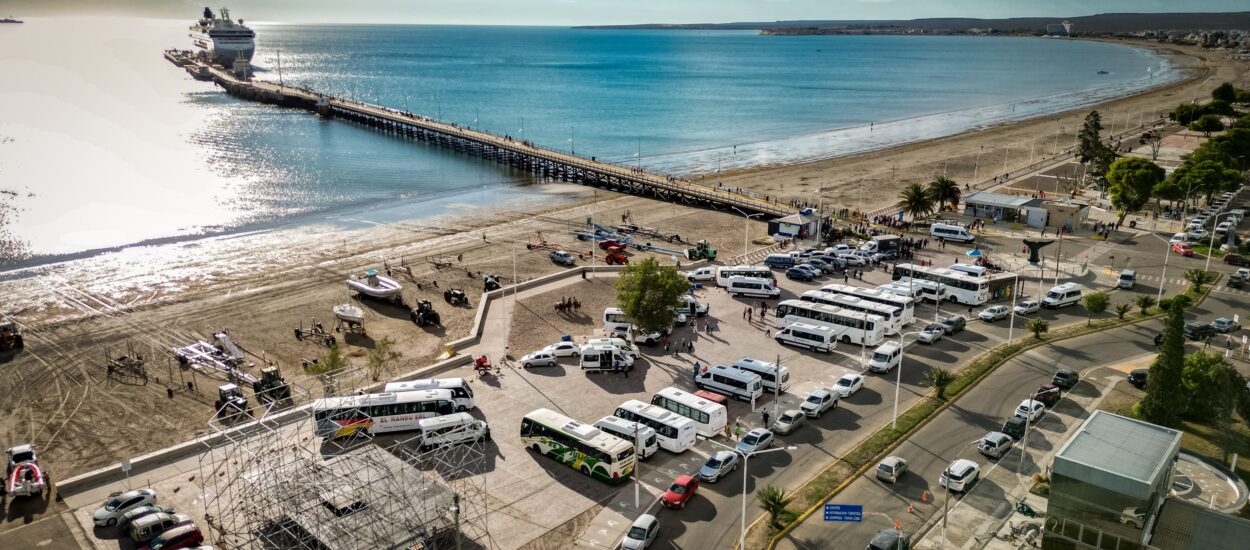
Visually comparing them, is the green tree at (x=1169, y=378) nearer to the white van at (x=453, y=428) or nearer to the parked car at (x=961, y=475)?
the parked car at (x=961, y=475)

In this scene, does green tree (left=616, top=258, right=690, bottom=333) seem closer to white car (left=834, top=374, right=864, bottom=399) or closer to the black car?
white car (left=834, top=374, right=864, bottom=399)

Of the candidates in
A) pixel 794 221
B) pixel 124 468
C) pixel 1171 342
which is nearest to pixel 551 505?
pixel 124 468

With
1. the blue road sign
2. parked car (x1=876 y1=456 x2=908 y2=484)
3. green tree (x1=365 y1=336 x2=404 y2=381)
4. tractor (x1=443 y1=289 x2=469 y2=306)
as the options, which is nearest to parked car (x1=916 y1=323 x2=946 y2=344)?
parked car (x1=876 y1=456 x2=908 y2=484)

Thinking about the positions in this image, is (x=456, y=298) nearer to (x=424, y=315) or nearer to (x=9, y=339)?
(x=424, y=315)

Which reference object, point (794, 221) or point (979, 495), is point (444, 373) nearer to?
point (979, 495)

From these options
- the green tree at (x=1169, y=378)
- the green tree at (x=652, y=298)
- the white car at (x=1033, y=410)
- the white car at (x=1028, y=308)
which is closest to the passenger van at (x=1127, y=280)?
the white car at (x=1028, y=308)

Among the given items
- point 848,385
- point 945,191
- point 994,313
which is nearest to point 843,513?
point 848,385

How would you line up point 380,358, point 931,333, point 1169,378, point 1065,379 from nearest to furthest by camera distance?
point 1169,378
point 1065,379
point 380,358
point 931,333
